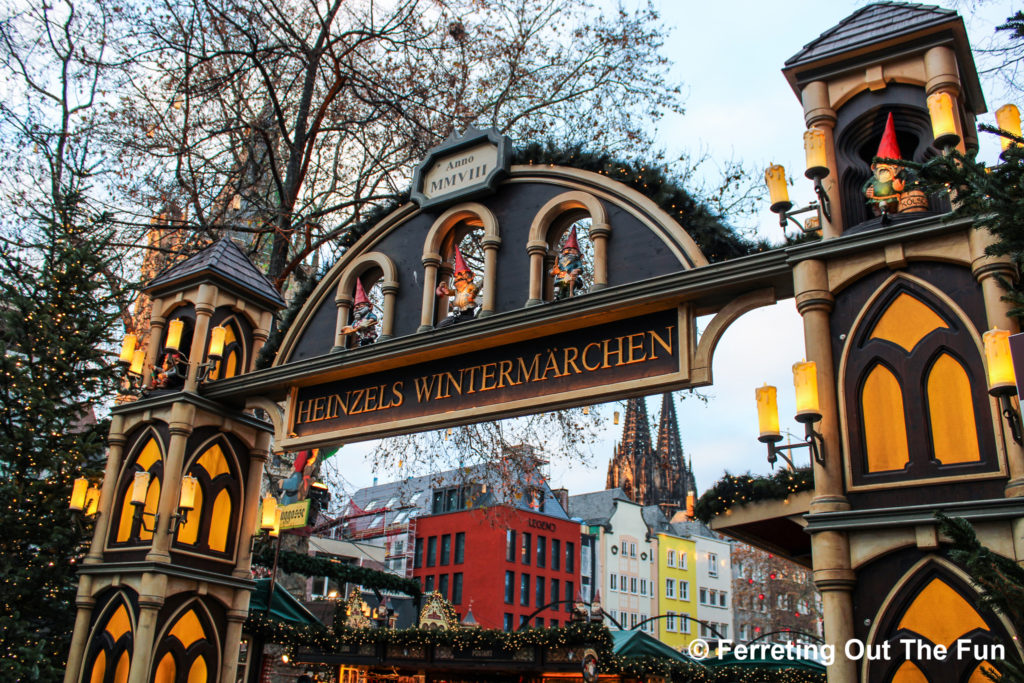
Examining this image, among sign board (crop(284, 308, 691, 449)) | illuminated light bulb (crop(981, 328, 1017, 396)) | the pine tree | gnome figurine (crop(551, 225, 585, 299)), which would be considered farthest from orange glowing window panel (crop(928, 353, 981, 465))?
the pine tree

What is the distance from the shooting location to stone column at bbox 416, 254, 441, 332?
26.2 ft

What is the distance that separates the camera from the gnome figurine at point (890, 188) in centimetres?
556

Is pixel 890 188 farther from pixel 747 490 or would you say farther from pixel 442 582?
pixel 442 582

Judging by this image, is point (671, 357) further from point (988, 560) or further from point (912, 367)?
point (988, 560)

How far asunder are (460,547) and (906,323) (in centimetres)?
3845

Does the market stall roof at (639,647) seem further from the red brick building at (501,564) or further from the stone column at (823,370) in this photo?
the red brick building at (501,564)

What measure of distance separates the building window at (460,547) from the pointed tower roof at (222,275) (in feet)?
108

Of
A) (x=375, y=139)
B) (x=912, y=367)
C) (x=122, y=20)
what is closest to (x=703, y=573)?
(x=375, y=139)

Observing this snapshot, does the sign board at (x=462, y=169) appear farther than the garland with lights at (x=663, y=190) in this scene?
Yes

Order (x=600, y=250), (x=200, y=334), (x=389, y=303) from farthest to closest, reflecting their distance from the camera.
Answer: (x=200, y=334) < (x=389, y=303) < (x=600, y=250)

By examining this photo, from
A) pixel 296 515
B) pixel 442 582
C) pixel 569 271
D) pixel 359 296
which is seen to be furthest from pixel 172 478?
pixel 442 582

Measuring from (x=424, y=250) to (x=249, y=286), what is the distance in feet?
9.54

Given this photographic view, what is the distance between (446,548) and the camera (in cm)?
4244

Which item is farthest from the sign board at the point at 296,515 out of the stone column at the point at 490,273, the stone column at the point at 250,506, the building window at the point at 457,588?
the building window at the point at 457,588
